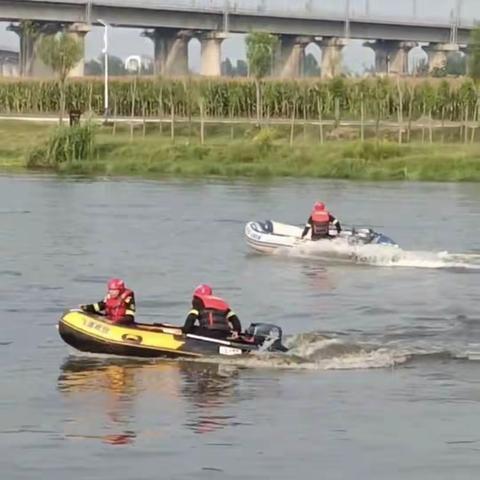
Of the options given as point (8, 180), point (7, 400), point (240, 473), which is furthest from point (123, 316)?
point (8, 180)

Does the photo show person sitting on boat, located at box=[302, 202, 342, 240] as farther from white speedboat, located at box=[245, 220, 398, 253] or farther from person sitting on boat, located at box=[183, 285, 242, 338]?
person sitting on boat, located at box=[183, 285, 242, 338]

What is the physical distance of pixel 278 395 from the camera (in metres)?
21.7

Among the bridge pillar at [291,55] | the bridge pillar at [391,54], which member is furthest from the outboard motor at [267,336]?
the bridge pillar at [391,54]

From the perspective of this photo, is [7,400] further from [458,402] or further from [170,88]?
[170,88]

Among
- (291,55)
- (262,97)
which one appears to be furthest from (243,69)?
(262,97)

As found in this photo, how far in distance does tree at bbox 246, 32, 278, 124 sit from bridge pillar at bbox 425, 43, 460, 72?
5098 cm

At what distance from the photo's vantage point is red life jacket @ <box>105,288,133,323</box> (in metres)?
23.9

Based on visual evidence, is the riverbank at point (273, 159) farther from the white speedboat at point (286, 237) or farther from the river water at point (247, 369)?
the white speedboat at point (286, 237)

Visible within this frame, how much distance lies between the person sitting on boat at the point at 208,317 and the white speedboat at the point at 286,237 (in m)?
16.1

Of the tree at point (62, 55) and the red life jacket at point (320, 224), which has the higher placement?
the tree at point (62, 55)

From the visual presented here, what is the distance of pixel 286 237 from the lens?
4081 cm

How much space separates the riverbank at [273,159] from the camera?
75812 mm

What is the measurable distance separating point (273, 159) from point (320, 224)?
39.2 m

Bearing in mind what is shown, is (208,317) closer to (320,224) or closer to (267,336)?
(267,336)
